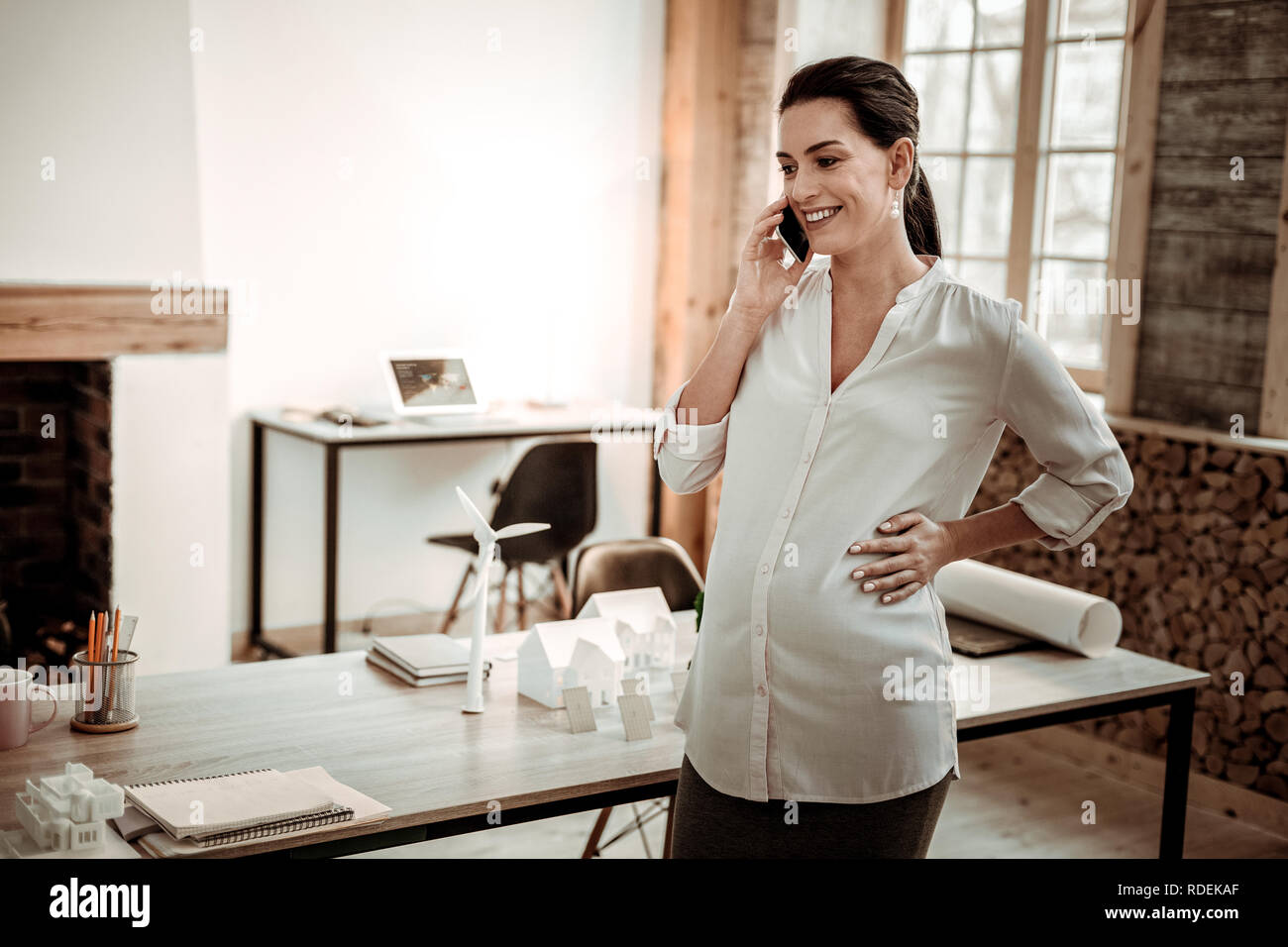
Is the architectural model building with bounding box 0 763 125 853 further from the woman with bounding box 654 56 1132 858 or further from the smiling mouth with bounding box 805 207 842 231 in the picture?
the smiling mouth with bounding box 805 207 842 231

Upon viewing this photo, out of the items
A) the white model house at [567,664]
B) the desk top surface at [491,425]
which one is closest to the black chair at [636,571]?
the white model house at [567,664]

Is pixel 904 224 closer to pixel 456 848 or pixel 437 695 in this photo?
pixel 437 695

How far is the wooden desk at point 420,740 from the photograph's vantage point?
192cm

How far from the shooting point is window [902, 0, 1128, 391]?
14.9ft

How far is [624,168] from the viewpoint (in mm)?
5672

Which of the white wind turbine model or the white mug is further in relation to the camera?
the white wind turbine model

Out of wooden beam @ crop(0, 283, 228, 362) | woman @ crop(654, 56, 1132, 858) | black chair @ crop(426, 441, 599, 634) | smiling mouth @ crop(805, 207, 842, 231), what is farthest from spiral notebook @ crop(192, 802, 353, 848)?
black chair @ crop(426, 441, 599, 634)

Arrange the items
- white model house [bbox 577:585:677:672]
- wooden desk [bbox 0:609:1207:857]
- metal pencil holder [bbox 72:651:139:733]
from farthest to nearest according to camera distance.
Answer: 1. white model house [bbox 577:585:677:672]
2. metal pencil holder [bbox 72:651:139:733]
3. wooden desk [bbox 0:609:1207:857]

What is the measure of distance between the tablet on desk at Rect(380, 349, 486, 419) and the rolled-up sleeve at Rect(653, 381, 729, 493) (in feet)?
10.3

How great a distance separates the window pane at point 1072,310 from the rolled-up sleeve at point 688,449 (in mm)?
3207

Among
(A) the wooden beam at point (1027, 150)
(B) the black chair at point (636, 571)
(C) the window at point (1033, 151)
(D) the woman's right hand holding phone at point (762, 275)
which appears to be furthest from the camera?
(A) the wooden beam at point (1027, 150)

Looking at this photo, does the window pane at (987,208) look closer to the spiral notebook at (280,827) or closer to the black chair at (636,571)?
the black chair at (636,571)

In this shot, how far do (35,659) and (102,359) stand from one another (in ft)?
2.95
